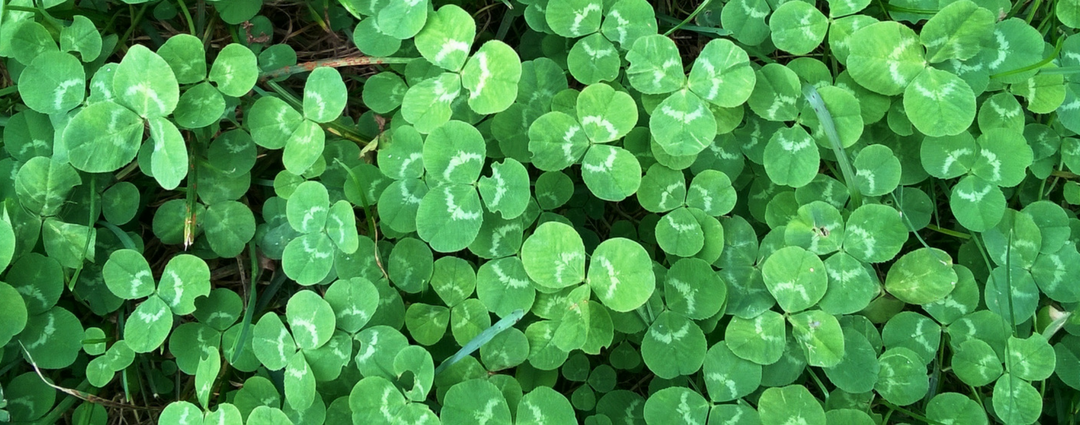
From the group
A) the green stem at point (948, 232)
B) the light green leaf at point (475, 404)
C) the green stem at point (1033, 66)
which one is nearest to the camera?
the light green leaf at point (475, 404)

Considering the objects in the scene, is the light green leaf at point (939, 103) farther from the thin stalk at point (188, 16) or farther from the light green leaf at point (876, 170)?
the thin stalk at point (188, 16)

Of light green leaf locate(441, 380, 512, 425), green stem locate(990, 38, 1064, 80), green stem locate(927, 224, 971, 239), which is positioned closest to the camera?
A: light green leaf locate(441, 380, 512, 425)

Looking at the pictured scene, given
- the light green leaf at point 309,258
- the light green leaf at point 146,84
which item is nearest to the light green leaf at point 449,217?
the light green leaf at point 309,258

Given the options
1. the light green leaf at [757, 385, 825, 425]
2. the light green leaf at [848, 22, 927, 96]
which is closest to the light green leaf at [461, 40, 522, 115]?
the light green leaf at [848, 22, 927, 96]

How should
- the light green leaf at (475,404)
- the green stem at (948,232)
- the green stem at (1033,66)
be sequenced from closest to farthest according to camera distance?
the light green leaf at (475,404) → the green stem at (1033,66) → the green stem at (948,232)

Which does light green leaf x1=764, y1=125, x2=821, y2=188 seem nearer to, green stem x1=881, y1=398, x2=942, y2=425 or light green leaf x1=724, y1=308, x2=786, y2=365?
light green leaf x1=724, y1=308, x2=786, y2=365

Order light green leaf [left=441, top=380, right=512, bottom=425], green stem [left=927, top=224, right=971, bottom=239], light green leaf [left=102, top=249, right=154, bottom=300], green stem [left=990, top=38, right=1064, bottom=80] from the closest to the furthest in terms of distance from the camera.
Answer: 1. light green leaf [left=441, top=380, right=512, bottom=425]
2. green stem [left=990, top=38, right=1064, bottom=80]
3. light green leaf [left=102, top=249, right=154, bottom=300]
4. green stem [left=927, top=224, right=971, bottom=239]

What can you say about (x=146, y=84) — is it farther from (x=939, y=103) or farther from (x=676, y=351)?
(x=939, y=103)

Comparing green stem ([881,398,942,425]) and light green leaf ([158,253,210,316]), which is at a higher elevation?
light green leaf ([158,253,210,316])

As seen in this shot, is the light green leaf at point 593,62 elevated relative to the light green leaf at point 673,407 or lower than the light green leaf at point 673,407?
elevated
